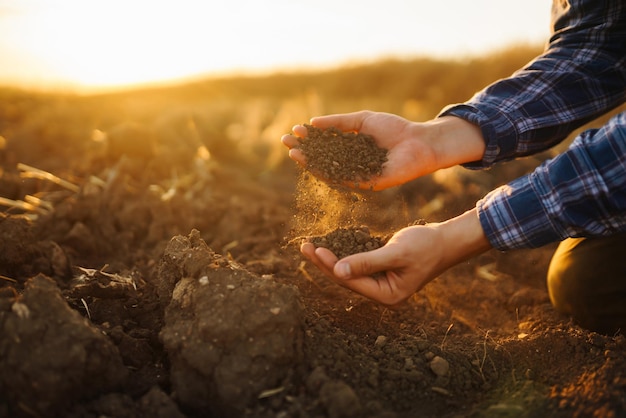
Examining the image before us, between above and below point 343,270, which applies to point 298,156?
above

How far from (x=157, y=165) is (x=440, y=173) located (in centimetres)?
242

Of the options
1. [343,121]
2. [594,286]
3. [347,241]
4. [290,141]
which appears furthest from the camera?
[343,121]

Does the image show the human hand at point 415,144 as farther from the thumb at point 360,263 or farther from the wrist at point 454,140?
the thumb at point 360,263

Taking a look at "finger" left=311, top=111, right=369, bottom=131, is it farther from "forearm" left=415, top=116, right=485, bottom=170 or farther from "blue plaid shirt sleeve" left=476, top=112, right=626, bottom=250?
"blue plaid shirt sleeve" left=476, top=112, right=626, bottom=250

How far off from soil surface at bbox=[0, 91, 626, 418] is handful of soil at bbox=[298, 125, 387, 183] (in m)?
0.10

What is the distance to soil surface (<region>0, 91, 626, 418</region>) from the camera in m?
1.59

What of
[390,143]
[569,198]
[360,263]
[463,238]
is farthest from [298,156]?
[569,198]

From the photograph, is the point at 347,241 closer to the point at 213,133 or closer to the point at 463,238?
the point at 463,238

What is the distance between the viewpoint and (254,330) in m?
1.67

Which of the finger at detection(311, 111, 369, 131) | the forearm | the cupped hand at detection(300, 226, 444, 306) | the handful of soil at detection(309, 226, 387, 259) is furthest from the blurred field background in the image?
the cupped hand at detection(300, 226, 444, 306)

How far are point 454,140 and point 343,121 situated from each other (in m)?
0.59

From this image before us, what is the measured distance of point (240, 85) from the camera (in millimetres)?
14953

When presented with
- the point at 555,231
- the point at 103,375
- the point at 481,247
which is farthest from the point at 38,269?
the point at 555,231

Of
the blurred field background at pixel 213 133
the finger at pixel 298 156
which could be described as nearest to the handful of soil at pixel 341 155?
the finger at pixel 298 156
